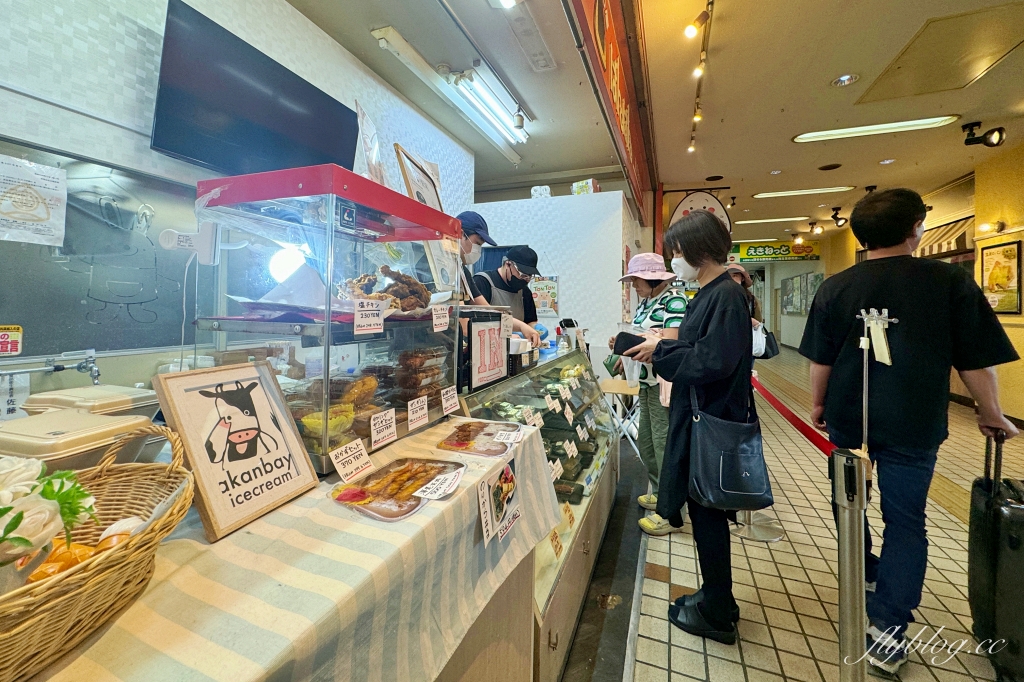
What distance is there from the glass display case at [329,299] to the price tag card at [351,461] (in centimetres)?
3

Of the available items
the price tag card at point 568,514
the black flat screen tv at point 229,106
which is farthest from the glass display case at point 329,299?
the black flat screen tv at point 229,106

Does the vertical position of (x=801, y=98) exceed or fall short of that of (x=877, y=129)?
it falls short

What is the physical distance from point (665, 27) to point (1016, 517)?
3502mm

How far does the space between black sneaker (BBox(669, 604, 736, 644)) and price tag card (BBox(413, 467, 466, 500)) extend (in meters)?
1.52

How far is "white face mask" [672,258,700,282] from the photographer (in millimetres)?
1771

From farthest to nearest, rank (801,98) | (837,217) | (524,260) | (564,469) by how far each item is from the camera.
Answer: (837,217), (801,98), (524,260), (564,469)

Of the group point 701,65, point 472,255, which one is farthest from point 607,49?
point 701,65

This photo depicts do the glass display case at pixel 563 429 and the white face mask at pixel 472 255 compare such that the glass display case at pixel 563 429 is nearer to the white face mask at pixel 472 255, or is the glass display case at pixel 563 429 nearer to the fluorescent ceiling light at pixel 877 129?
the white face mask at pixel 472 255

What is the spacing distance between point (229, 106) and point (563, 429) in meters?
2.39

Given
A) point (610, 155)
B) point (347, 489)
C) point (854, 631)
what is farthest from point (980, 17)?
point (347, 489)

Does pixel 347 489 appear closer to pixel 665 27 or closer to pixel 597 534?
pixel 597 534

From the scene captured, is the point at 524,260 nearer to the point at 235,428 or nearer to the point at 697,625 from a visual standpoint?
the point at 697,625

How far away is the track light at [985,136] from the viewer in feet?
15.4

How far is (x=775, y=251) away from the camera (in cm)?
1223
